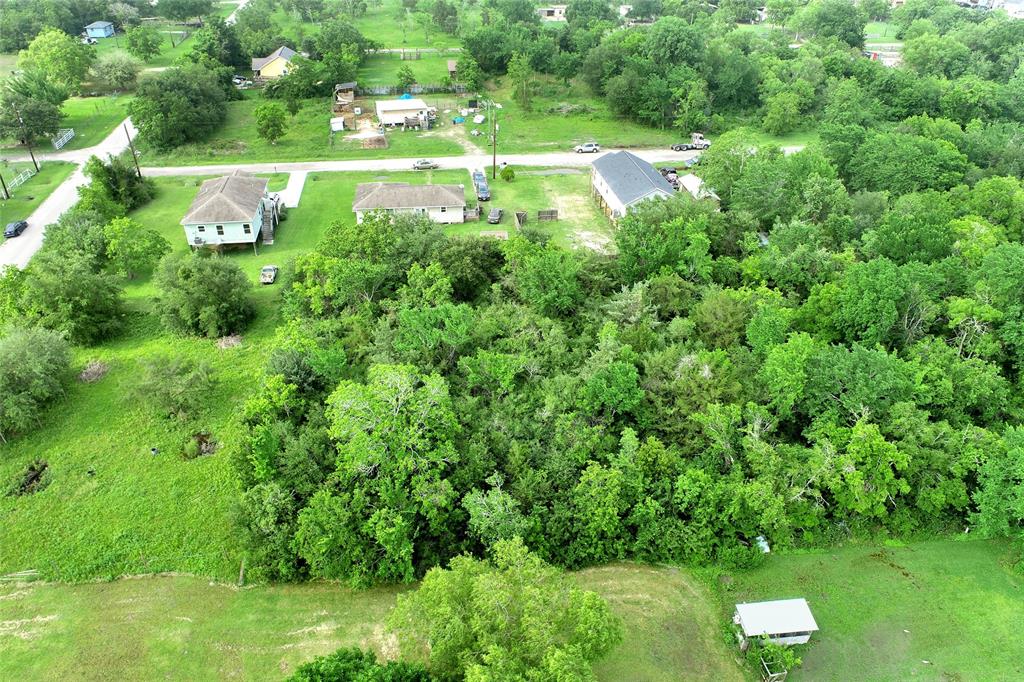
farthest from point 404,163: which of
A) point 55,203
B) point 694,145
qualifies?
point 694,145

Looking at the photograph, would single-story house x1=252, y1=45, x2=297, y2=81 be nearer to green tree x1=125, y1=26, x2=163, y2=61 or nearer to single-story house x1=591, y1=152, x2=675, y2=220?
green tree x1=125, y1=26, x2=163, y2=61

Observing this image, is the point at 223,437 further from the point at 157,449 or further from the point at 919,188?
the point at 919,188

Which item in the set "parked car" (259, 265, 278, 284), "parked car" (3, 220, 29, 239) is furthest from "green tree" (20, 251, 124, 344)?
"parked car" (3, 220, 29, 239)

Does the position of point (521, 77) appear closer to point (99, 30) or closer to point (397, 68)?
point (397, 68)

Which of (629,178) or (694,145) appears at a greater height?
(629,178)

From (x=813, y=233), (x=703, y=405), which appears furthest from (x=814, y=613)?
(x=813, y=233)
